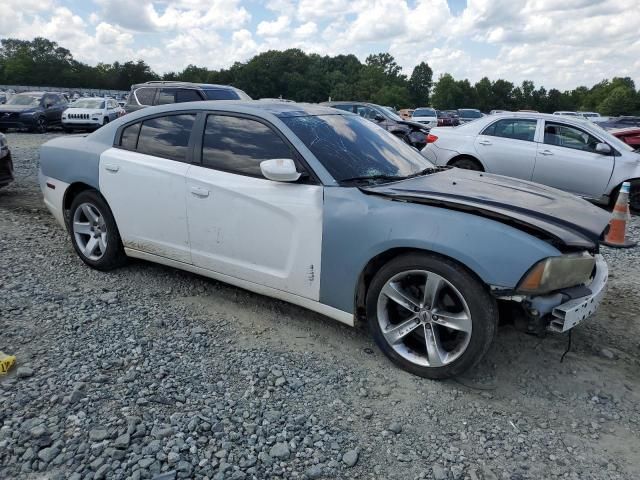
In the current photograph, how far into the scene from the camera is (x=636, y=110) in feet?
218

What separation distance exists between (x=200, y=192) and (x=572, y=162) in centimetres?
616

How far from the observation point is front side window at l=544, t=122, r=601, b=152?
754 cm

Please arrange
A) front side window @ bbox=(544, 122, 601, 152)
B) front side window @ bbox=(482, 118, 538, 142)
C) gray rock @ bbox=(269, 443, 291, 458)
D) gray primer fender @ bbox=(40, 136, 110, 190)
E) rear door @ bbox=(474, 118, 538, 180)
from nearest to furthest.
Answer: gray rock @ bbox=(269, 443, 291, 458), gray primer fender @ bbox=(40, 136, 110, 190), front side window @ bbox=(544, 122, 601, 152), rear door @ bbox=(474, 118, 538, 180), front side window @ bbox=(482, 118, 538, 142)

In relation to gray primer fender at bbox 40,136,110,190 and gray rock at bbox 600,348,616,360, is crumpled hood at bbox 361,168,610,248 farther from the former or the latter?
gray primer fender at bbox 40,136,110,190

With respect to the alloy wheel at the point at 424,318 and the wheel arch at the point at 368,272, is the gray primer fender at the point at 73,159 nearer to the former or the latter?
the wheel arch at the point at 368,272

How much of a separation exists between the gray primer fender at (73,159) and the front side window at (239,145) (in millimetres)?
1174

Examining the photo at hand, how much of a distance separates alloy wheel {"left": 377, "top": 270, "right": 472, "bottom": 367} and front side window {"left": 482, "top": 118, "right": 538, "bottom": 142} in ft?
19.4

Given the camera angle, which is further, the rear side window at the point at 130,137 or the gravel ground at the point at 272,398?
the rear side window at the point at 130,137

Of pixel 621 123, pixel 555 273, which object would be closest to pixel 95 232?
→ pixel 555 273

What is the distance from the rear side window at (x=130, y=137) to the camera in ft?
13.6

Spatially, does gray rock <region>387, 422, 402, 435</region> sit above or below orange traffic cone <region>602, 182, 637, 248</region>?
below

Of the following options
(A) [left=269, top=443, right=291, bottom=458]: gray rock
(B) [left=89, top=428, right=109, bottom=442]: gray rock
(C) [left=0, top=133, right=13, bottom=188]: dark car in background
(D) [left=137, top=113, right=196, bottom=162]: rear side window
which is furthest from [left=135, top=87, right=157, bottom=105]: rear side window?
(A) [left=269, top=443, right=291, bottom=458]: gray rock

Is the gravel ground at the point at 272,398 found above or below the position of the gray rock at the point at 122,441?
below

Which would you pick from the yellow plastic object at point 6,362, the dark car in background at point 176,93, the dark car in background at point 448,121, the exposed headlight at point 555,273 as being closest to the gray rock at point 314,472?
the exposed headlight at point 555,273
